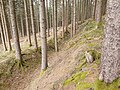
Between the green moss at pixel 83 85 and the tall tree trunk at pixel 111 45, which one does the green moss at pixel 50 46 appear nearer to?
the green moss at pixel 83 85

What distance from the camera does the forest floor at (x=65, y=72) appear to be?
4.62 m

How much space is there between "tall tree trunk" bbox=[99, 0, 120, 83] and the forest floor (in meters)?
0.27

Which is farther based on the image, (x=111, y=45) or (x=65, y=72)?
(x=65, y=72)

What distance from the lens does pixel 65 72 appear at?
22.0 ft

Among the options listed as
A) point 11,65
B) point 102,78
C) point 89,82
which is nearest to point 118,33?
point 102,78

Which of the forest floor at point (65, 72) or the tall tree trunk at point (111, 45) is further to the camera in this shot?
the forest floor at point (65, 72)

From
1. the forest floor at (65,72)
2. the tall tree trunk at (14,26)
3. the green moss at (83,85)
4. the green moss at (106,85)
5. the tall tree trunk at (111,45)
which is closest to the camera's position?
the tall tree trunk at (111,45)

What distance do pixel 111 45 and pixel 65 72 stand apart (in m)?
3.60

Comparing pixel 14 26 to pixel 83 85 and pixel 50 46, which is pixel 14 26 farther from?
pixel 83 85

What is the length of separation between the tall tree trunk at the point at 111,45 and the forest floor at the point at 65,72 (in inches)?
10.5

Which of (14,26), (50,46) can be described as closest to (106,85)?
(14,26)

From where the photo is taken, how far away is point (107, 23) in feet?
11.3

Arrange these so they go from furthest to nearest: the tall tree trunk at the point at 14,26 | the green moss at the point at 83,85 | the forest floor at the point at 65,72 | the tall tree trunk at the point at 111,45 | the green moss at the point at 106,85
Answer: the tall tree trunk at the point at 14,26, the forest floor at the point at 65,72, the green moss at the point at 83,85, the green moss at the point at 106,85, the tall tree trunk at the point at 111,45

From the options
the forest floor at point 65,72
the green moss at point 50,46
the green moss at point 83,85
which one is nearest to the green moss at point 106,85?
the forest floor at point 65,72
